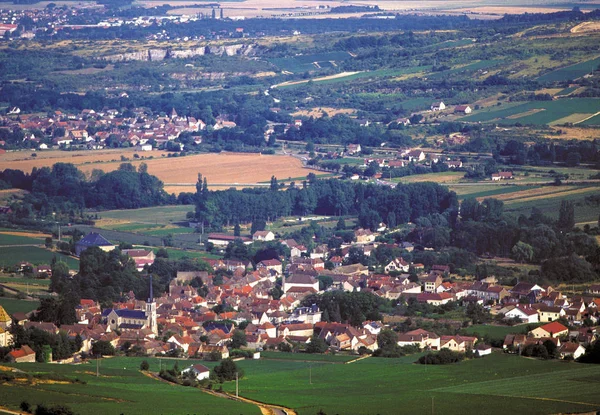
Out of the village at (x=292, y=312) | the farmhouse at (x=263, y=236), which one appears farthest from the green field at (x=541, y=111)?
the village at (x=292, y=312)

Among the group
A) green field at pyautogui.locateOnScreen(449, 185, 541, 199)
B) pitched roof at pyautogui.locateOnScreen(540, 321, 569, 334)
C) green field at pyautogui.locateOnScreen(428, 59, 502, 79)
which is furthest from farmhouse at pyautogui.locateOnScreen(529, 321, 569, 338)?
green field at pyautogui.locateOnScreen(428, 59, 502, 79)

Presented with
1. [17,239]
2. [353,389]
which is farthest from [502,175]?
[353,389]

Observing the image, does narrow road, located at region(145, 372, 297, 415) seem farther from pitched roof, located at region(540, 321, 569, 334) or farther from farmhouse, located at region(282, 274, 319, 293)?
farmhouse, located at region(282, 274, 319, 293)

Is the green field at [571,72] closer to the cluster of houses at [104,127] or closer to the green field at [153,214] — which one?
the cluster of houses at [104,127]

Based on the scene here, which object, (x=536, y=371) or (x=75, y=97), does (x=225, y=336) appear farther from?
(x=75, y=97)

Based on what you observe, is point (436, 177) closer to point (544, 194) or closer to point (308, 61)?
point (544, 194)

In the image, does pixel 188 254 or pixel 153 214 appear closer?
pixel 188 254

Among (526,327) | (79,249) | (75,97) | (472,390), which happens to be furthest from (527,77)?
(472,390)
